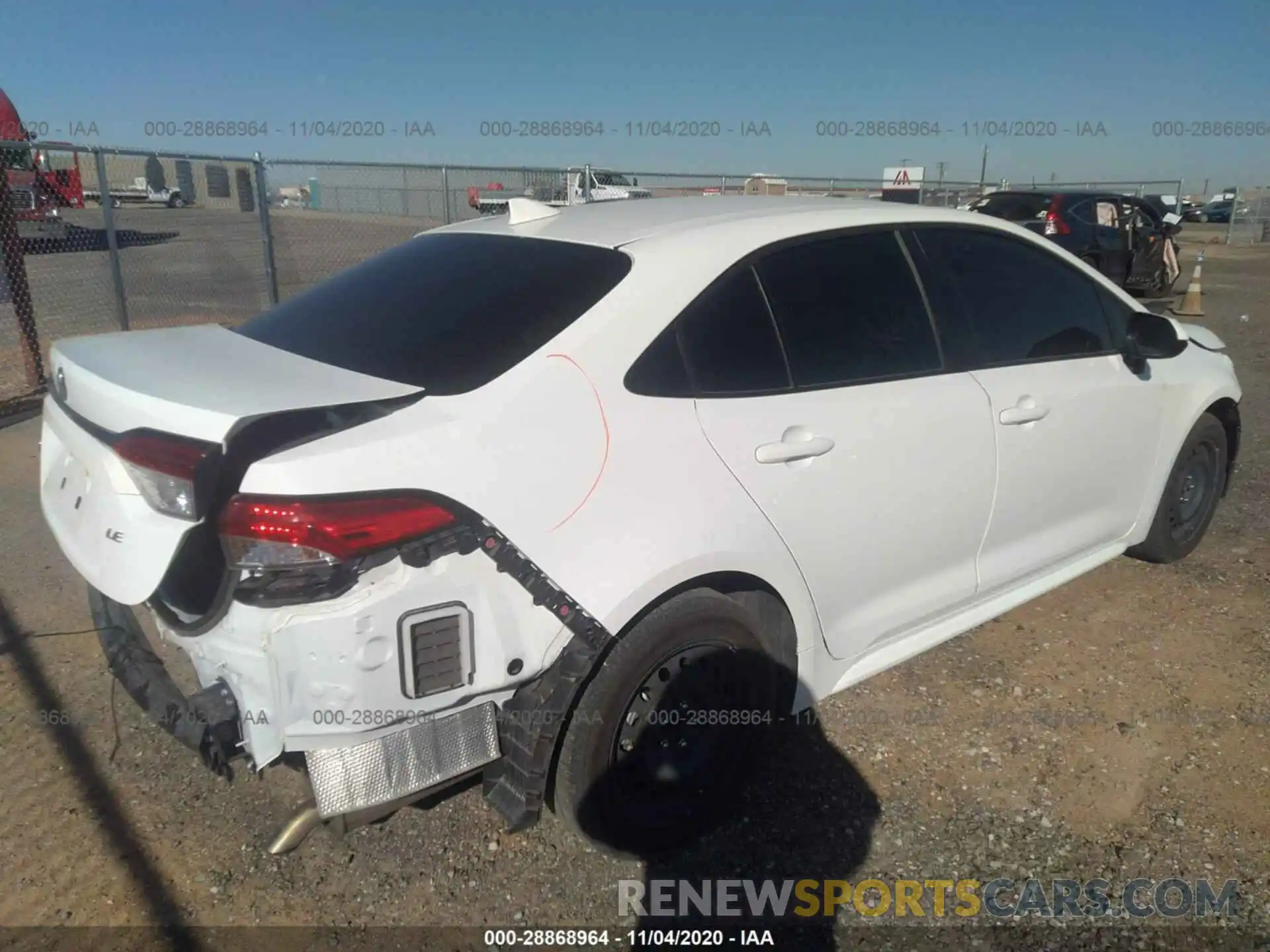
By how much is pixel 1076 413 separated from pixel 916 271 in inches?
35.0

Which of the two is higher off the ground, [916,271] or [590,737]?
[916,271]

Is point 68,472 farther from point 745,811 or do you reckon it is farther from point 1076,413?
point 1076,413

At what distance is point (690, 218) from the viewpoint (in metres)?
2.91

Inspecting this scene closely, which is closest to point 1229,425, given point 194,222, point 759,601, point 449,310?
point 759,601

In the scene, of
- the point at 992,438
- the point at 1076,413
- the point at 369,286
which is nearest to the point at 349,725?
the point at 369,286

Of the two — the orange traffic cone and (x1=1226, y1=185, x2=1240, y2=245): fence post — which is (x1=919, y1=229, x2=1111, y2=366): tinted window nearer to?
the orange traffic cone

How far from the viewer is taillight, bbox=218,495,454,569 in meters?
1.90

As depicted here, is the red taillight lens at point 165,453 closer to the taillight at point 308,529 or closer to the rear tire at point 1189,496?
the taillight at point 308,529

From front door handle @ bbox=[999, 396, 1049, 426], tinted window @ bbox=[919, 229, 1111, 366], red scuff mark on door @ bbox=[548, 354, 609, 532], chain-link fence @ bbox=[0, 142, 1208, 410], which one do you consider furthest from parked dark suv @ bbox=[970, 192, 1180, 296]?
red scuff mark on door @ bbox=[548, 354, 609, 532]

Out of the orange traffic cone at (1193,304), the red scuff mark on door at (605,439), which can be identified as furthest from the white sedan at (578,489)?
the orange traffic cone at (1193,304)

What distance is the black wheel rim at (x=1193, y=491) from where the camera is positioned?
4.24 metres

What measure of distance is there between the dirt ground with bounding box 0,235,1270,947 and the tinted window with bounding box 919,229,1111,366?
49.0 inches

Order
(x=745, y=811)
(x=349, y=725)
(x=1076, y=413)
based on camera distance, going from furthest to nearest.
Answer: (x=1076, y=413)
(x=745, y=811)
(x=349, y=725)

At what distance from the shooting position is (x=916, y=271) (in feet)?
10.3
